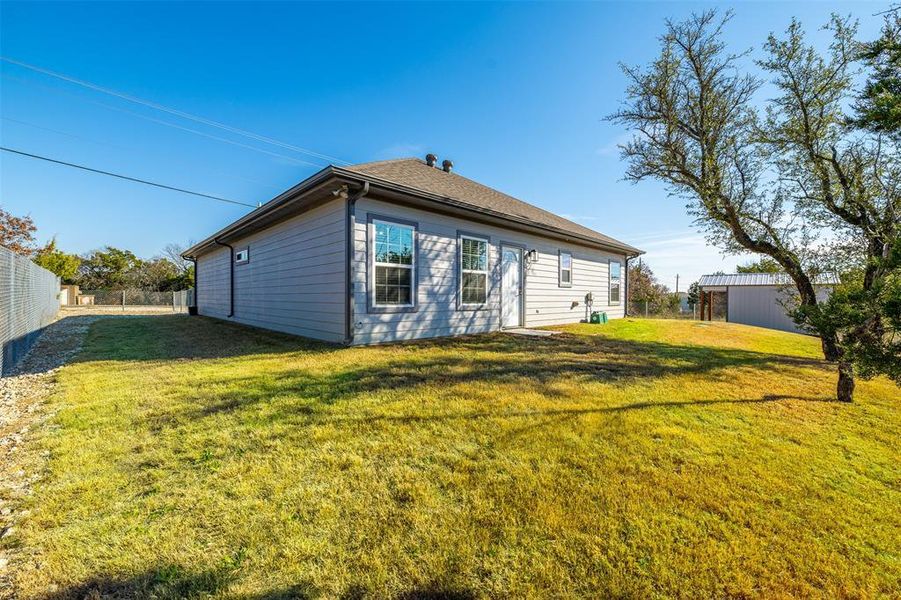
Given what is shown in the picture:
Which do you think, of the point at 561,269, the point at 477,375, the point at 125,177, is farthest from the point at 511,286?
the point at 125,177

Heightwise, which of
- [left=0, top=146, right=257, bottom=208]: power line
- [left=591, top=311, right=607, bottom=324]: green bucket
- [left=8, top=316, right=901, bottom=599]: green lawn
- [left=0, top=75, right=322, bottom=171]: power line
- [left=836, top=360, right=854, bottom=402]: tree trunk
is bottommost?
[left=8, top=316, right=901, bottom=599]: green lawn

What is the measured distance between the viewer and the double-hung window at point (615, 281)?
45.0 feet

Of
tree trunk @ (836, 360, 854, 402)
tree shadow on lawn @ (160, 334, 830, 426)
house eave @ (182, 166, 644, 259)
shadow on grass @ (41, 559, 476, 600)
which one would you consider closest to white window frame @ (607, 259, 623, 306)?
house eave @ (182, 166, 644, 259)

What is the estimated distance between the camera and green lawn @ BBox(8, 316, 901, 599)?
1.55 meters

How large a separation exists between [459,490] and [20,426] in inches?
160

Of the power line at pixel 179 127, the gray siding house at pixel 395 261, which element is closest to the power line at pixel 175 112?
the power line at pixel 179 127

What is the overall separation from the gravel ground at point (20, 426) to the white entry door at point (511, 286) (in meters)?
8.14

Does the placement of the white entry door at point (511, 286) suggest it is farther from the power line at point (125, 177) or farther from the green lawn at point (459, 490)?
the power line at point (125, 177)

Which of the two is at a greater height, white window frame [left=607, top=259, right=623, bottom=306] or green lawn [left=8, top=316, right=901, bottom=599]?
white window frame [left=607, top=259, right=623, bottom=306]

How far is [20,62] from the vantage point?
1005cm

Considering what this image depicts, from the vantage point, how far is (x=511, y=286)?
9.71 m

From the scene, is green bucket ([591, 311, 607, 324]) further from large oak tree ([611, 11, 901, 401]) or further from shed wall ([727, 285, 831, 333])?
shed wall ([727, 285, 831, 333])

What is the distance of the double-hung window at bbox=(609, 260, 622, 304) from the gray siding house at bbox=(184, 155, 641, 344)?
2253mm

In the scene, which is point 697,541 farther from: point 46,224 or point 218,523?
point 46,224
